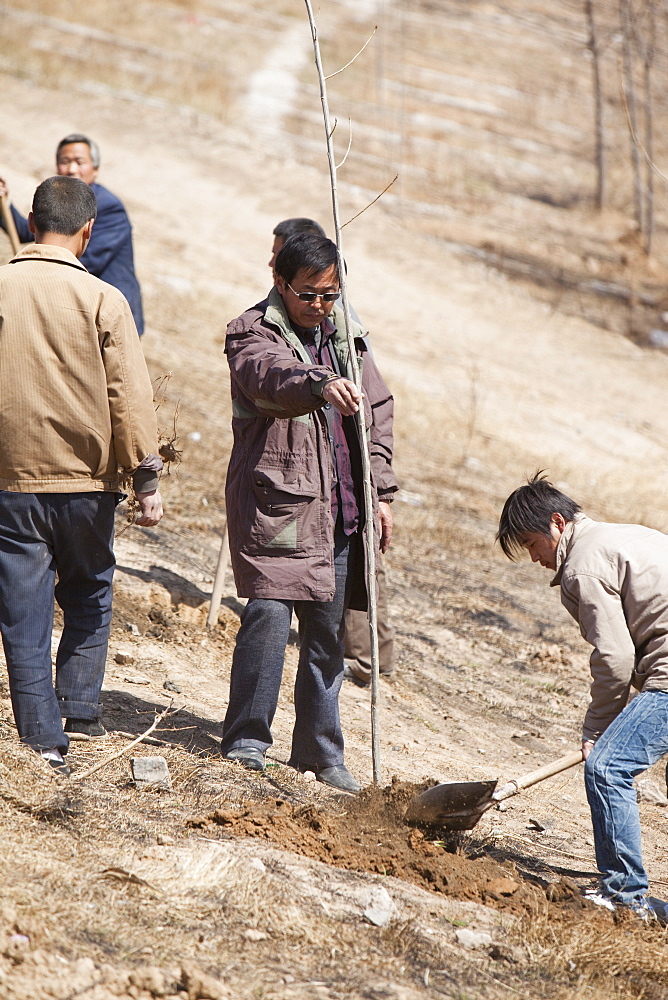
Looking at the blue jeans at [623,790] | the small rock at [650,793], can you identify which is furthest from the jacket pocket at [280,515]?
the small rock at [650,793]

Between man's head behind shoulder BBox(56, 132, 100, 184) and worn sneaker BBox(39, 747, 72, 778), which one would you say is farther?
man's head behind shoulder BBox(56, 132, 100, 184)

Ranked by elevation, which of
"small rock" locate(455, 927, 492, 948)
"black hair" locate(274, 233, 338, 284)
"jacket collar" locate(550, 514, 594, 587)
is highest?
"black hair" locate(274, 233, 338, 284)

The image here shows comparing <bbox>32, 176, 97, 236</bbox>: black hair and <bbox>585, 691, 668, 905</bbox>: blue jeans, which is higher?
<bbox>32, 176, 97, 236</bbox>: black hair

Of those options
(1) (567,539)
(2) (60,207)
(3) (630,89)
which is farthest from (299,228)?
(3) (630,89)

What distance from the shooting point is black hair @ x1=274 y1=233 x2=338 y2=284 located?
3533 millimetres

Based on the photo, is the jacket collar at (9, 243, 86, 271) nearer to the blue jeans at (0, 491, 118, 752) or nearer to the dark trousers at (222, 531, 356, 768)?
the blue jeans at (0, 491, 118, 752)

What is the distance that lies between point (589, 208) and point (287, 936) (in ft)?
65.3

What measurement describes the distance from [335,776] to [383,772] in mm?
526

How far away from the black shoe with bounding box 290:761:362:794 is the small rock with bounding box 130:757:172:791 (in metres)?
0.59

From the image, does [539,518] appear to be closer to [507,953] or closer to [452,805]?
[452,805]

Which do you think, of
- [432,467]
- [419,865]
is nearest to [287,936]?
[419,865]

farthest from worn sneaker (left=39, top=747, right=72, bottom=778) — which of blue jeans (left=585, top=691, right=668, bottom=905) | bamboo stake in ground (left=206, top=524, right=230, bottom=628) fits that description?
bamboo stake in ground (left=206, top=524, right=230, bottom=628)

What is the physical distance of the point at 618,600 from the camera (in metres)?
3.13

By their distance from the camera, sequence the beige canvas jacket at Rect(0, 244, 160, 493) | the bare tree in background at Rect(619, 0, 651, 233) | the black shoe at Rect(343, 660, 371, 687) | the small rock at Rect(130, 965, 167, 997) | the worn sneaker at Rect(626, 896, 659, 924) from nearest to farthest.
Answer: the small rock at Rect(130, 965, 167, 997)
the worn sneaker at Rect(626, 896, 659, 924)
the beige canvas jacket at Rect(0, 244, 160, 493)
the black shoe at Rect(343, 660, 371, 687)
the bare tree in background at Rect(619, 0, 651, 233)
